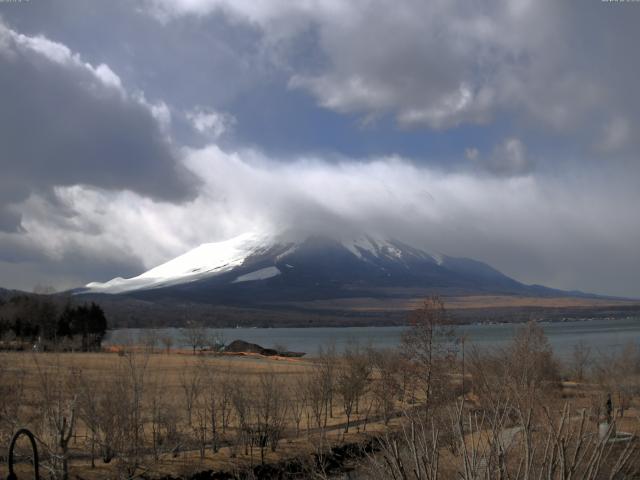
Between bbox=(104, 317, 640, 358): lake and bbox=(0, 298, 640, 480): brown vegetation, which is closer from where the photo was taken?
bbox=(0, 298, 640, 480): brown vegetation

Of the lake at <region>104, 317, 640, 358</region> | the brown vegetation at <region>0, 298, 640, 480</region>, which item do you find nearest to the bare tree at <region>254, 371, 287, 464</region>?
the brown vegetation at <region>0, 298, 640, 480</region>

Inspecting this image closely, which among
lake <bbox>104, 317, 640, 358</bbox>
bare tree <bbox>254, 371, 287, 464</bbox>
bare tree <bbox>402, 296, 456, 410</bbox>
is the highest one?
bare tree <bbox>402, 296, 456, 410</bbox>

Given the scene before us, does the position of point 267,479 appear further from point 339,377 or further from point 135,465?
point 339,377

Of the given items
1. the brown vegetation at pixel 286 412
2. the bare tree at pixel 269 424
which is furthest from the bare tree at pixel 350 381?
the bare tree at pixel 269 424

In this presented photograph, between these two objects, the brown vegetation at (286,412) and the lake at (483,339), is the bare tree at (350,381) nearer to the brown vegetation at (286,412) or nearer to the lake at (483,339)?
the brown vegetation at (286,412)

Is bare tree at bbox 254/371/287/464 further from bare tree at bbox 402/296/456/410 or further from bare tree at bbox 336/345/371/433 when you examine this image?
bare tree at bbox 402/296/456/410

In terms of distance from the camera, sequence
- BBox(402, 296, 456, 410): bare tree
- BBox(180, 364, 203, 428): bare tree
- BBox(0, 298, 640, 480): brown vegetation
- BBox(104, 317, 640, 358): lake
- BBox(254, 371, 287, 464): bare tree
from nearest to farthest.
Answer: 1. BBox(0, 298, 640, 480): brown vegetation
2. BBox(254, 371, 287, 464): bare tree
3. BBox(180, 364, 203, 428): bare tree
4. BBox(402, 296, 456, 410): bare tree
5. BBox(104, 317, 640, 358): lake

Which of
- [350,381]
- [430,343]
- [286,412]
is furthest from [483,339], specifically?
[286,412]

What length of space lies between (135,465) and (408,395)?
18472 millimetres

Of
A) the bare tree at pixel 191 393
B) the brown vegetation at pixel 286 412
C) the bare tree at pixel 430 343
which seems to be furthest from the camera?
the bare tree at pixel 430 343

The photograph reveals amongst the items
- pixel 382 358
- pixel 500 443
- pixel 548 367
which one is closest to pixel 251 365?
pixel 382 358

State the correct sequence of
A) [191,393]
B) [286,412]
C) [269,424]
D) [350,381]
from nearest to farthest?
[269,424]
[191,393]
[286,412]
[350,381]

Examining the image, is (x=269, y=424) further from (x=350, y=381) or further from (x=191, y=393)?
(x=350, y=381)

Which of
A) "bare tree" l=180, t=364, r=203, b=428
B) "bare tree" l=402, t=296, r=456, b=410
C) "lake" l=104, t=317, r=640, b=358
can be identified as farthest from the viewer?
"lake" l=104, t=317, r=640, b=358
